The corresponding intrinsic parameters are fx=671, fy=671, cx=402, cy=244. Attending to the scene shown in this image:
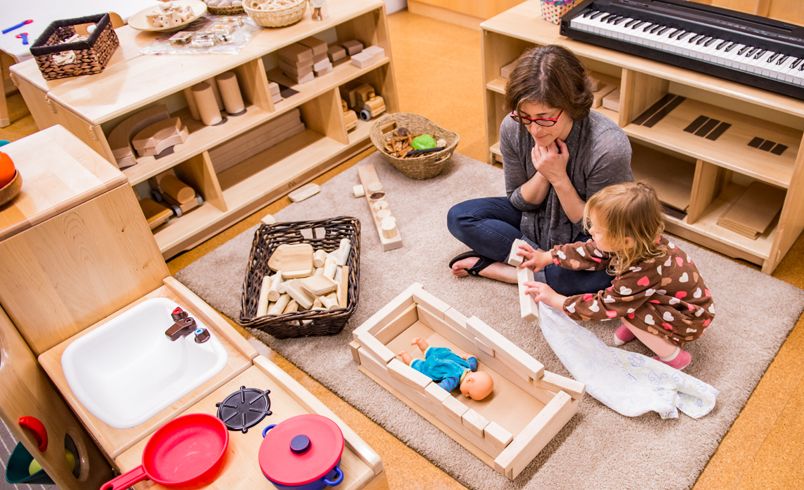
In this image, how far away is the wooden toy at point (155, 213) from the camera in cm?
259

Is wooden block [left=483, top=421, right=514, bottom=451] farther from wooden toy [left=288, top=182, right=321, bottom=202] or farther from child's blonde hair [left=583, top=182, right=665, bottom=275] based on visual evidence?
wooden toy [left=288, top=182, right=321, bottom=202]

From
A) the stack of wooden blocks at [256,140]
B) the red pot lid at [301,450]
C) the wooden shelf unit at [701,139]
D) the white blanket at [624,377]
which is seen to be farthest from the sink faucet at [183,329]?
the wooden shelf unit at [701,139]

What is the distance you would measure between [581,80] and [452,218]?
68 centimetres

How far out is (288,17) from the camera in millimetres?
2639

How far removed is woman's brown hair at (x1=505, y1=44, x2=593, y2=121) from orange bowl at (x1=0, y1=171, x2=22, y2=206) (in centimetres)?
121

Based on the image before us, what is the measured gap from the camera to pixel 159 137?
98.3 inches

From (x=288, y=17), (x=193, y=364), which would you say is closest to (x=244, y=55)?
(x=288, y=17)

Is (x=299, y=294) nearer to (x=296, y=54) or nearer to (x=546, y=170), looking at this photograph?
(x=546, y=170)

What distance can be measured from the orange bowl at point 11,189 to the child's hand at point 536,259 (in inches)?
53.8

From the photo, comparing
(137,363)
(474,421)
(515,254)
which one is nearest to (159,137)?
(137,363)

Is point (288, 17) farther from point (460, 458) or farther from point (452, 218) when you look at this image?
point (460, 458)

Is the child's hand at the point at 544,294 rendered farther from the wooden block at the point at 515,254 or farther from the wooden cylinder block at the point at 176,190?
the wooden cylinder block at the point at 176,190

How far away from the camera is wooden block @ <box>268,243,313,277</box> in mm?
2275

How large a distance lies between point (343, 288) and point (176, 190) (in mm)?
957
